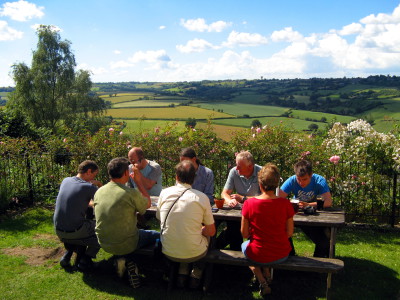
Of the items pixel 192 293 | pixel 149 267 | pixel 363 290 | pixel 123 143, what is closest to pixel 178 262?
pixel 192 293

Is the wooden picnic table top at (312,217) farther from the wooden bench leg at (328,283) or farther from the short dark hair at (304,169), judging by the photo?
the wooden bench leg at (328,283)

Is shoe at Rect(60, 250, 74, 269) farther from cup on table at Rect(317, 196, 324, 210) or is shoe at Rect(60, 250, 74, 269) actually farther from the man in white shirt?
cup on table at Rect(317, 196, 324, 210)

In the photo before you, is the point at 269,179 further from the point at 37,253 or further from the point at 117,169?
the point at 37,253

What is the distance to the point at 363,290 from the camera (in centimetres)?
400

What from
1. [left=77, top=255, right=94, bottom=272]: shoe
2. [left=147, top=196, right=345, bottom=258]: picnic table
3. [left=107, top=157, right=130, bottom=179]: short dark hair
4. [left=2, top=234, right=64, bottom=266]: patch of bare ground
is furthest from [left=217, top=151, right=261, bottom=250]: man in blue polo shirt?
[left=2, top=234, right=64, bottom=266]: patch of bare ground

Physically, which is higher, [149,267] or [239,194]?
[239,194]

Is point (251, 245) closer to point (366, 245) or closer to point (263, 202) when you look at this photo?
point (263, 202)

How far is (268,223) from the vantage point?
342cm

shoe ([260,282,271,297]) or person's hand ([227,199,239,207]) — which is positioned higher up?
person's hand ([227,199,239,207])

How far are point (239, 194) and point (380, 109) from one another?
140 ft

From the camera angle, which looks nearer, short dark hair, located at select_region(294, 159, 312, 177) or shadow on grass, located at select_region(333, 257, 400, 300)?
shadow on grass, located at select_region(333, 257, 400, 300)

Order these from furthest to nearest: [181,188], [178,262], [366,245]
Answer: [366,245], [178,262], [181,188]

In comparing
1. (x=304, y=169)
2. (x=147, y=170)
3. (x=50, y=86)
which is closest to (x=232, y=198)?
(x=304, y=169)

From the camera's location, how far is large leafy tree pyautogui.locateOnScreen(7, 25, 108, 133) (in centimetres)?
2861
